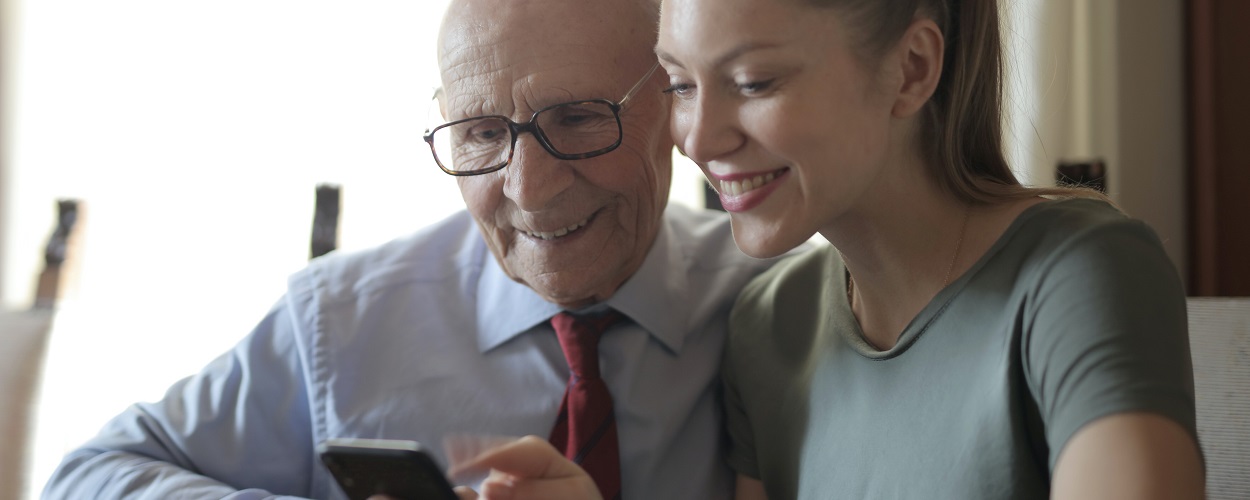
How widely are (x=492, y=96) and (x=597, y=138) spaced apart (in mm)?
149

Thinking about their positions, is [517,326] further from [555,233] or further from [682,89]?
[682,89]

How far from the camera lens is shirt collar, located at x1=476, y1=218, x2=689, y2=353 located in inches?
59.2

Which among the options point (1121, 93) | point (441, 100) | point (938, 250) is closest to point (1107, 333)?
point (938, 250)

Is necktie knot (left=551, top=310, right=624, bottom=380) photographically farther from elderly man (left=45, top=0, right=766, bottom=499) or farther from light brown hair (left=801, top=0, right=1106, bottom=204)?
light brown hair (left=801, top=0, right=1106, bottom=204)

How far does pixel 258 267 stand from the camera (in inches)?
103

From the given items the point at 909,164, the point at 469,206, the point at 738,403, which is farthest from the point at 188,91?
the point at 909,164

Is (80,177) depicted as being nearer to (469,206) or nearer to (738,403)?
(469,206)

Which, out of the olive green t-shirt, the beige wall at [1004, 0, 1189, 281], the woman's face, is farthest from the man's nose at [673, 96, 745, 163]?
the beige wall at [1004, 0, 1189, 281]

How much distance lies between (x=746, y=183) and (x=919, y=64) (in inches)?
8.2

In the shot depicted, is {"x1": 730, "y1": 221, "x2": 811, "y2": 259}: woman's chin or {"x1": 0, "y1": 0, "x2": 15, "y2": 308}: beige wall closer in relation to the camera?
{"x1": 730, "y1": 221, "x2": 811, "y2": 259}: woman's chin

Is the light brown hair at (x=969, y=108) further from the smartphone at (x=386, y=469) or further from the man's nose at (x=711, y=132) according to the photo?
the smartphone at (x=386, y=469)

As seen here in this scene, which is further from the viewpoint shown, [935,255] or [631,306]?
[631,306]

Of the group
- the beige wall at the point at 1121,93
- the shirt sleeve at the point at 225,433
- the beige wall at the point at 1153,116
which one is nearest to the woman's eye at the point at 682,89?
the shirt sleeve at the point at 225,433

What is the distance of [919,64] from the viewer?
3.43 ft
